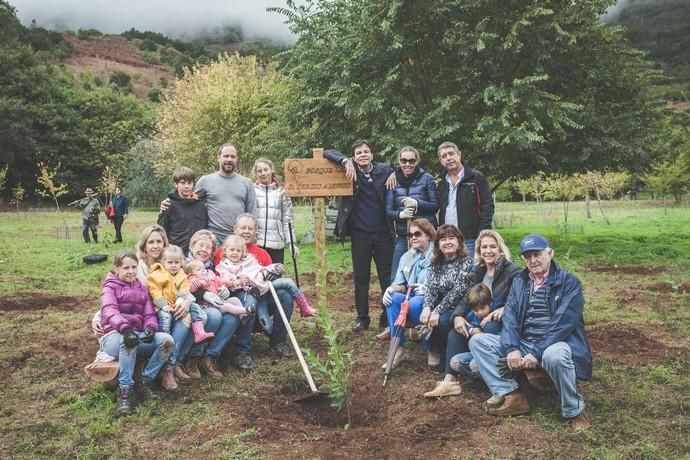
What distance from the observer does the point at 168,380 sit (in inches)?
194

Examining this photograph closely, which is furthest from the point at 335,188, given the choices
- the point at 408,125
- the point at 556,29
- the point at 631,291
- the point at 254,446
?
the point at 556,29

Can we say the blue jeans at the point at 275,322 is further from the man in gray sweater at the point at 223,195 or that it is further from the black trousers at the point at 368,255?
the black trousers at the point at 368,255

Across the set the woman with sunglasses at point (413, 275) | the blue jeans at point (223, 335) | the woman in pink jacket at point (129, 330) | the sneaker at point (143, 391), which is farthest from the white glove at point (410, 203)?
the sneaker at point (143, 391)

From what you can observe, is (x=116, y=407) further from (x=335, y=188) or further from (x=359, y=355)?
(x=335, y=188)

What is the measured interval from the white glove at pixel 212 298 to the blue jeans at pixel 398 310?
167cm

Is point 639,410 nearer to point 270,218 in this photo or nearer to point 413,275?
point 413,275

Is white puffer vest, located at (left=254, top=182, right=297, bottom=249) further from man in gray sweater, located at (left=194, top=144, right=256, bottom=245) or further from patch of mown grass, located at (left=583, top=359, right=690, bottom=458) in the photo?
patch of mown grass, located at (left=583, top=359, right=690, bottom=458)

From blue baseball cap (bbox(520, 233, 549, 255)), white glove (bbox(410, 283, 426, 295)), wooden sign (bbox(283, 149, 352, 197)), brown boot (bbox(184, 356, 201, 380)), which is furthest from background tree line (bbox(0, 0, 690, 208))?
brown boot (bbox(184, 356, 201, 380))

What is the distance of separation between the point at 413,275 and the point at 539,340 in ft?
5.44

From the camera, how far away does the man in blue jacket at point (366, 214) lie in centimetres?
646

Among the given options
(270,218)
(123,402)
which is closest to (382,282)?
(270,218)

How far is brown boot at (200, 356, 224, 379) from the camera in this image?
17.3 ft

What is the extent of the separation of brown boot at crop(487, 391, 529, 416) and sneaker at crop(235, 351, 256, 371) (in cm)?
240

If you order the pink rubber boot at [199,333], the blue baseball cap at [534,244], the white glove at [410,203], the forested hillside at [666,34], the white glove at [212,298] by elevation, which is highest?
the forested hillside at [666,34]
